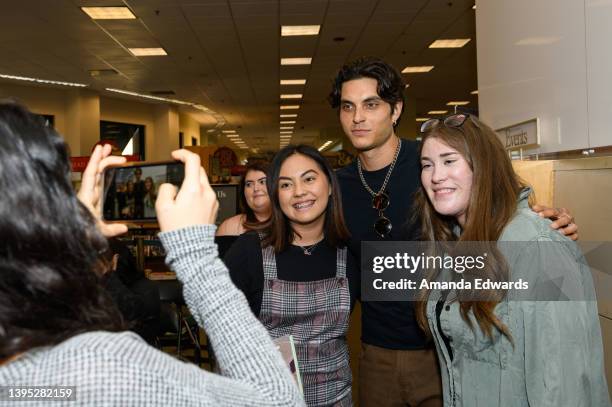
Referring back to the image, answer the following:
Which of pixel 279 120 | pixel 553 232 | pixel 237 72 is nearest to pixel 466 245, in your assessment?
pixel 553 232

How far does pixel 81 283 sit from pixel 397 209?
64.0 inches

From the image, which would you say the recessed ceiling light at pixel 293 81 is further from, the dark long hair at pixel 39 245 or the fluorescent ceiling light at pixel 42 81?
the dark long hair at pixel 39 245

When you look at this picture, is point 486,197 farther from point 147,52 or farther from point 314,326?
point 147,52

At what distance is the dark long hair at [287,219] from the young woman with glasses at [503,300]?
47 cm

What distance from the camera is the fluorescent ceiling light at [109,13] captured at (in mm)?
6995

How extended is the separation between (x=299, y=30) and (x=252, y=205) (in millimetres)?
5191

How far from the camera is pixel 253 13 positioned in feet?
24.0

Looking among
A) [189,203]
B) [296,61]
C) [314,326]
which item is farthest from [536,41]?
[296,61]

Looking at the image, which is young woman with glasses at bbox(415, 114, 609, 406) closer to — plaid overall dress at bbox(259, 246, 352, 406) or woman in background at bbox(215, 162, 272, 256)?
plaid overall dress at bbox(259, 246, 352, 406)

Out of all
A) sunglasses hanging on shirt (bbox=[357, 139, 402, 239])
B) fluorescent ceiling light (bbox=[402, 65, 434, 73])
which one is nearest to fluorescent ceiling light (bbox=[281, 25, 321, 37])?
fluorescent ceiling light (bbox=[402, 65, 434, 73])

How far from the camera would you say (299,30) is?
27.1 feet

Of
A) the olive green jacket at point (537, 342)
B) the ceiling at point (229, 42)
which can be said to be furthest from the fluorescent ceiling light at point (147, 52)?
the olive green jacket at point (537, 342)

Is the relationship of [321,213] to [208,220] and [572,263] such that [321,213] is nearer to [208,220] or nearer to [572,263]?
[572,263]

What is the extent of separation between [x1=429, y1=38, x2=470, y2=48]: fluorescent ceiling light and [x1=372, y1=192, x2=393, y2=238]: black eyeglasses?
7.82 m
